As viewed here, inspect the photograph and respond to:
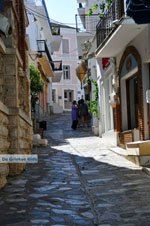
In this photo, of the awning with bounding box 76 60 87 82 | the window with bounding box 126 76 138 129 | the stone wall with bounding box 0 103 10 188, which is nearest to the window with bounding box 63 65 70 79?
the awning with bounding box 76 60 87 82

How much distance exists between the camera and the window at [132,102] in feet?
43.1

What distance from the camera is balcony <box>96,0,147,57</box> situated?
10.5 metres

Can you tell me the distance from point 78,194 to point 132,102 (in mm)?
6827

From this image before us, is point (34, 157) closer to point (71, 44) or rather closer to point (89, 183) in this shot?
point (89, 183)

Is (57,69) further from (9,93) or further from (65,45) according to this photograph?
(9,93)

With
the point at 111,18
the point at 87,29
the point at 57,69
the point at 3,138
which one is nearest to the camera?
the point at 3,138

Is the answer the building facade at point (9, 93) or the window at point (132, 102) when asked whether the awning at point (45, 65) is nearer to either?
the window at point (132, 102)

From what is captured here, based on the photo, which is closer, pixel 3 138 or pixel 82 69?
pixel 3 138

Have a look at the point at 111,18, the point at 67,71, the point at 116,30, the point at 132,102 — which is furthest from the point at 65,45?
the point at 116,30

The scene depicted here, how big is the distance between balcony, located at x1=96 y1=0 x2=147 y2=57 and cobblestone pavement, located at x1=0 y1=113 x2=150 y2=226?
3.69 metres

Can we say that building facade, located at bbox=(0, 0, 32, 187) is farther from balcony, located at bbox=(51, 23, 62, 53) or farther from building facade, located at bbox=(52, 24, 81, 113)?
building facade, located at bbox=(52, 24, 81, 113)

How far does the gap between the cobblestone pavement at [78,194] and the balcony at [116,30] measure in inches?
145

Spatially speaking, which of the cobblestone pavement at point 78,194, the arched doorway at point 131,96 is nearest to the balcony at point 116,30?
the arched doorway at point 131,96

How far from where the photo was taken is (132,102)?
1352 centimetres
